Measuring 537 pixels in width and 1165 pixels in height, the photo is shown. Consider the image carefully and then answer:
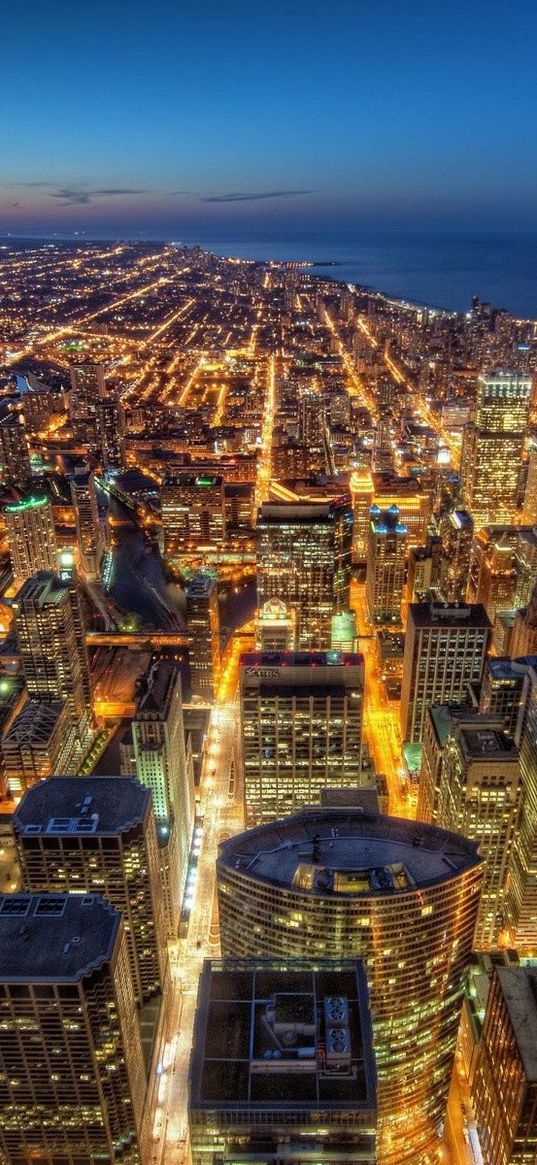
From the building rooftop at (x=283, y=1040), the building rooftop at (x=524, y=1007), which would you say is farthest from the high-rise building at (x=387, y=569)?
the building rooftop at (x=283, y=1040)

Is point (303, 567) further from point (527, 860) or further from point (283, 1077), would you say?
point (283, 1077)

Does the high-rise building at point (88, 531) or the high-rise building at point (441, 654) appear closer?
the high-rise building at point (441, 654)

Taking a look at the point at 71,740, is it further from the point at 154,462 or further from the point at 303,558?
the point at 154,462

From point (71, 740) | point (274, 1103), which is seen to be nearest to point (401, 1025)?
point (274, 1103)

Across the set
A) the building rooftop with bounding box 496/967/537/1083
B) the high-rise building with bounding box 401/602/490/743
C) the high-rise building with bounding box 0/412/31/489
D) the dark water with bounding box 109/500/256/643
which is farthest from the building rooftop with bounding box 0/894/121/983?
the high-rise building with bounding box 0/412/31/489

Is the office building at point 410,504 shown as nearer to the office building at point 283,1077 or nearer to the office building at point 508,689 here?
the office building at point 508,689

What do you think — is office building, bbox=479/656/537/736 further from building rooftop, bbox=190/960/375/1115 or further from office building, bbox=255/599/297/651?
building rooftop, bbox=190/960/375/1115
